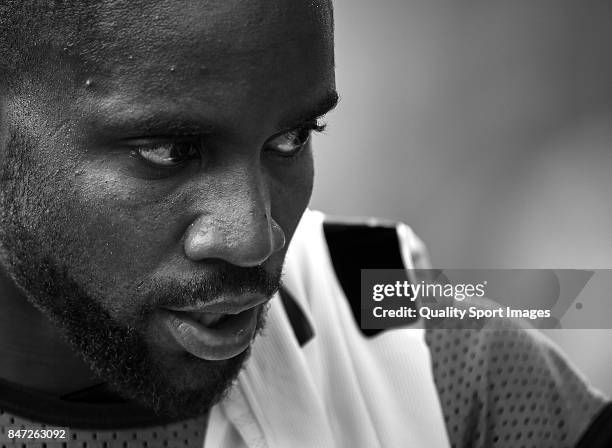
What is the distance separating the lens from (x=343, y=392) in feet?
6.17

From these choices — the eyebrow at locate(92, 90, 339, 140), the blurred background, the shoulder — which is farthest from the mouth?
the blurred background

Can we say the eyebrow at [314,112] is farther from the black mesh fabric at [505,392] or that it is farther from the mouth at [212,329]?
the black mesh fabric at [505,392]

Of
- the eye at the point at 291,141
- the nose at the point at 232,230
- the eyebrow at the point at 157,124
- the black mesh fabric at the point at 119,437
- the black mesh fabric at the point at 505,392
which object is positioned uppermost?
the eyebrow at the point at 157,124

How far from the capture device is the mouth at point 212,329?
1541 mm

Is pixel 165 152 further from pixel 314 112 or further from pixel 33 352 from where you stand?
pixel 33 352

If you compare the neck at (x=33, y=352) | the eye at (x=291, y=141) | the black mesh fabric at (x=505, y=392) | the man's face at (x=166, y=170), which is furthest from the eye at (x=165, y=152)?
the black mesh fabric at (x=505, y=392)

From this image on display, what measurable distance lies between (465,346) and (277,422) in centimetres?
44

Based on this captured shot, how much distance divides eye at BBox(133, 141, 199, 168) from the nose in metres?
0.09

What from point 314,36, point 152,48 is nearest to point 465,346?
point 314,36

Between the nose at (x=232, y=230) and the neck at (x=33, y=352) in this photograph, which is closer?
the nose at (x=232, y=230)

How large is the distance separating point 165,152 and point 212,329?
300 mm

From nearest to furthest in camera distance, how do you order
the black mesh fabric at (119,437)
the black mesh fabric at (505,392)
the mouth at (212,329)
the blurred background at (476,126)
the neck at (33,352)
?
1. the mouth at (212,329)
2. the black mesh fabric at (119,437)
3. the neck at (33,352)
4. the black mesh fabric at (505,392)
5. the blurred background at (476,126)

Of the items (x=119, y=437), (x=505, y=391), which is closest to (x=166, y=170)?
(x=119, y=437)

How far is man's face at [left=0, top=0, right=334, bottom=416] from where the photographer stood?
1.43m
